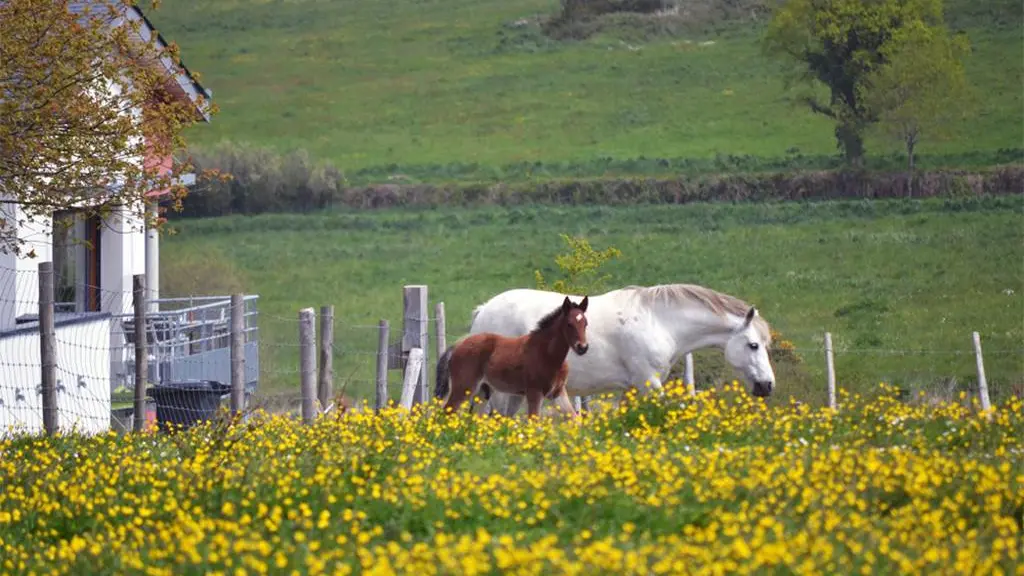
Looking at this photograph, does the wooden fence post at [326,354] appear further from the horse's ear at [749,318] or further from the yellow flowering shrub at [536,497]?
the horse's ear at [749,318]

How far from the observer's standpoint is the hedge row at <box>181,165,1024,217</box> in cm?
5184

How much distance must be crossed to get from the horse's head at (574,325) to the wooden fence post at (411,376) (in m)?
2.72

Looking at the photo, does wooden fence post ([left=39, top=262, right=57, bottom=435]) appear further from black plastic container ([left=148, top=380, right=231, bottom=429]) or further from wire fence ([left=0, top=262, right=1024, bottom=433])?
black plastic container ([left=148, top=380, right=231, bottom=429])

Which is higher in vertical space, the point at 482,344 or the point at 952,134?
the point at 952,134

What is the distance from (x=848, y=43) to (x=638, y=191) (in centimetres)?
1004

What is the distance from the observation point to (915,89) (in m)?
54.2

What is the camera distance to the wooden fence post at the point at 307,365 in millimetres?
14281

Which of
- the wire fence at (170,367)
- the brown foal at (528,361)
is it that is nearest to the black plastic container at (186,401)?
the wire fence at (170,367)

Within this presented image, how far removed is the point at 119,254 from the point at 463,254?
23.7 meters

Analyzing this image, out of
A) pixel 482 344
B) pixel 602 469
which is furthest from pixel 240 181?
pixel 602 469

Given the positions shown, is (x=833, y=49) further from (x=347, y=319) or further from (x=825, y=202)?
(x=347, y=319)

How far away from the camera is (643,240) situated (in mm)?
48406

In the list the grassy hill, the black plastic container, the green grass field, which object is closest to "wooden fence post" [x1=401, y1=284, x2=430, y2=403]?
the black plastic container

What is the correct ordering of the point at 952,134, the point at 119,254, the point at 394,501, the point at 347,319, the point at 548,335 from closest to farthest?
the point at 394,501
the point at 548,335
the point at 119,254
the point at 347,319
the point at 952,134
